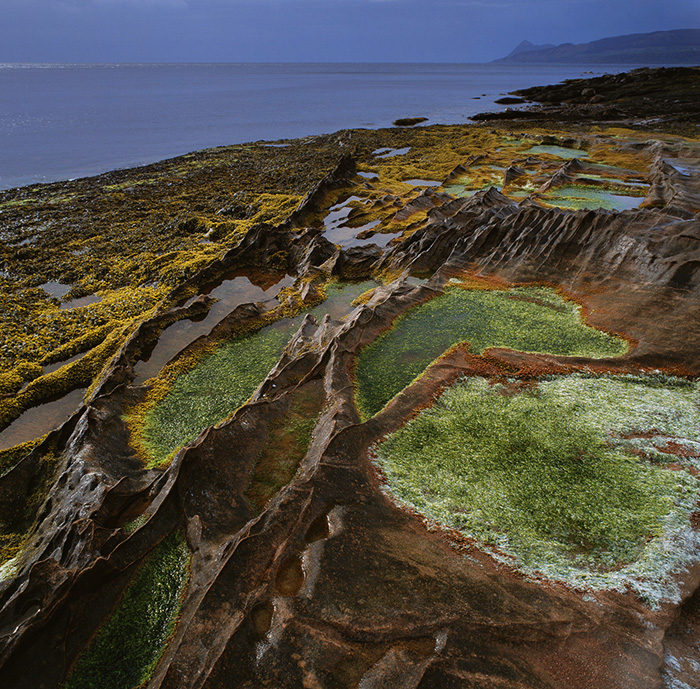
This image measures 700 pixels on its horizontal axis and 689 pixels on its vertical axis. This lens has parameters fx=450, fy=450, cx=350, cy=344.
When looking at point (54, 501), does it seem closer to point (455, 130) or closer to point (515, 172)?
point (515, 172)

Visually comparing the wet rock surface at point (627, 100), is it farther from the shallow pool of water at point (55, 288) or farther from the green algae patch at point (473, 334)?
the shallow pool of water at point (55, 288)

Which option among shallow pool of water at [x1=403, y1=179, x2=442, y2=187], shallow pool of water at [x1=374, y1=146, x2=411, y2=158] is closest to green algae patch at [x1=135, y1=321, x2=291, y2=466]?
shallow pool of water at [x1=403, y1=179, x2=442, y2=187]

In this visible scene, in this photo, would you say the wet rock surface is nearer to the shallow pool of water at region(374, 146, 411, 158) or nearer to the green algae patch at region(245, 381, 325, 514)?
the shallow pool of water at region(374, 146, 411, 158)

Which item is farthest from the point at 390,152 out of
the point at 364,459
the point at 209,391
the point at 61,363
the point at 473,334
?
the point at 364,459

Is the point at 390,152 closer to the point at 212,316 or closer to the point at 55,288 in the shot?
the point at 55,288

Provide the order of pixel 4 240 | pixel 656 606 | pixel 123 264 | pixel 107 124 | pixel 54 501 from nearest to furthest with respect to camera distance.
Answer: pixel 656 606, pixel 54 501, pixel 123 264, pixel 4 240, pixel 107 124

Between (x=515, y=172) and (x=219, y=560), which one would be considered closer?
(x=219, y=560)

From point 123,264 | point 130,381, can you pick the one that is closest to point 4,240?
point 123,264
